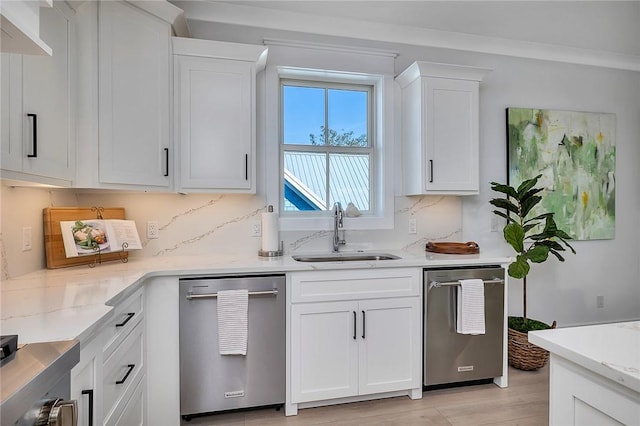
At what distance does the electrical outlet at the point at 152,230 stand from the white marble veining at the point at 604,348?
2.39m

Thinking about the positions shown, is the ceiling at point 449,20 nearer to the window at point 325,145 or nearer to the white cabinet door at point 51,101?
the window at point 325,145

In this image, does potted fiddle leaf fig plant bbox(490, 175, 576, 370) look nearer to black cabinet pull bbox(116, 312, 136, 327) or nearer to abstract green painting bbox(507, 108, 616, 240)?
abstract green painting bbox(507, 108, 616, 240)

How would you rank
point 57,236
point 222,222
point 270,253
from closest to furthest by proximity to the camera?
1. point 57,236
2. point 270,253
3. point 222,222

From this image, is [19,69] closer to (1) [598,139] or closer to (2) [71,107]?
(2) [71,107]

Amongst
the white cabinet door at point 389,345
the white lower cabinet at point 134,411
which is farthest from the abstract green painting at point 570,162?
the white lower cabinet at point 134,411

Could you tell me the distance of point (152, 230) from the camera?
2.61m

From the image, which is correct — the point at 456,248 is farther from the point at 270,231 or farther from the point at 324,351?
the point at 270,231

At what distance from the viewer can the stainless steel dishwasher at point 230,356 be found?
6.83 ft

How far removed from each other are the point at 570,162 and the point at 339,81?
7.62 feet

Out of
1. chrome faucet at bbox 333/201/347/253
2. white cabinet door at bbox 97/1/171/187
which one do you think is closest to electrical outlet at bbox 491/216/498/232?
chrome faucet at bbox 333/201/347/253

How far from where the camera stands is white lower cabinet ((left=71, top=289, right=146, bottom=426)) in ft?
3.64

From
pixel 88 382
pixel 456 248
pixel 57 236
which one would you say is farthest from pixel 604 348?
pixel 57 236

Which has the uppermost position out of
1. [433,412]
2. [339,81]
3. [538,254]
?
[339,81]

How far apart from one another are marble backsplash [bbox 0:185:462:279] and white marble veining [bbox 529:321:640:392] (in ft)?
6.59
